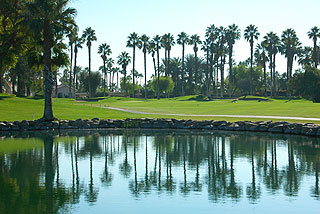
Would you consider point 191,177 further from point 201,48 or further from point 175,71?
point 175,71

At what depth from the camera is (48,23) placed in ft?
113

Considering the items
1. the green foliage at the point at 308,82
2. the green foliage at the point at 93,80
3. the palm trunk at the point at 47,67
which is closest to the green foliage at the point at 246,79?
the green foliage at the point at 93,80

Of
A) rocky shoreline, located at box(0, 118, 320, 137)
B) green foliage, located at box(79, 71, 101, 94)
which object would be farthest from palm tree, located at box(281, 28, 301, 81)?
rocky shoreline, located at box(0, 118, 320, 137)

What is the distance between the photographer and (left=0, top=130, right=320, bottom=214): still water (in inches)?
404

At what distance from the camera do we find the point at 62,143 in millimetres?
24109

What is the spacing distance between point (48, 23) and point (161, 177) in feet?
79.1

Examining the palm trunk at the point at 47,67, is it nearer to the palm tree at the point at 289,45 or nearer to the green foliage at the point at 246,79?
the palm tree at the point at 289,45

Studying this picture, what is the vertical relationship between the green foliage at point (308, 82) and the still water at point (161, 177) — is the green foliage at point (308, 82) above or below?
above

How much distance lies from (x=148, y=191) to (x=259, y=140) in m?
14.4

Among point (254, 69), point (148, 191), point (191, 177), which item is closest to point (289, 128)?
point (191, 177)

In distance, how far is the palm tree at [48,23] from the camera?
1303 inches

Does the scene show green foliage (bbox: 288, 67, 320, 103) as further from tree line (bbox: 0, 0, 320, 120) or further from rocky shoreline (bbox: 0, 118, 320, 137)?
rocky shoreline (bbox: 0, 118, 320, 137)

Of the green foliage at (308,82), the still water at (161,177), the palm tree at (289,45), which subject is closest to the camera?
the still water at (161,177)

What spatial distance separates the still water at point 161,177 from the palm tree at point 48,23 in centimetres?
1166
